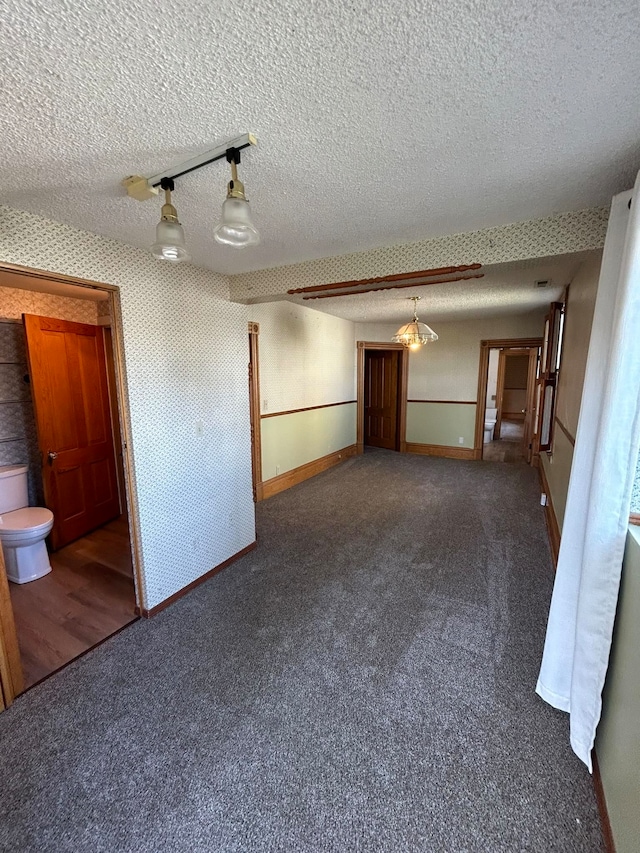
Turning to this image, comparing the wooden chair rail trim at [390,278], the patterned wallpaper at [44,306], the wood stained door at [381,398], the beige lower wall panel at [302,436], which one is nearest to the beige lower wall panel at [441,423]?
the wood stained door at [381,398]

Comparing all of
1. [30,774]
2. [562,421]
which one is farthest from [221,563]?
[562,421]

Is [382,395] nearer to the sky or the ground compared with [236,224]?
nearer to the ground

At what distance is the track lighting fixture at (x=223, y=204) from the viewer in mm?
1105

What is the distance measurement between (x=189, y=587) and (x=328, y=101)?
266 centimetres

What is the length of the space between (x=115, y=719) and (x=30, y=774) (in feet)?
0.95

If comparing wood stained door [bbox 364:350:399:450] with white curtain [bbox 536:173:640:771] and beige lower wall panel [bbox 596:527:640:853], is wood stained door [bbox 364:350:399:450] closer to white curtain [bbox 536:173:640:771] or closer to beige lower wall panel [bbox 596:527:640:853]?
white curtain [bbox 536:173:640:771]

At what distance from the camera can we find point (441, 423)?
6195mm

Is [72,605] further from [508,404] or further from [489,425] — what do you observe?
[508,404]

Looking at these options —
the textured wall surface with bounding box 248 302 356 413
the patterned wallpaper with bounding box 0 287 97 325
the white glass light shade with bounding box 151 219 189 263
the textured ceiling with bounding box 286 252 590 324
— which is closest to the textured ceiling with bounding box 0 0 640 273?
the white glass light shade with bounding box 151 219 189 263

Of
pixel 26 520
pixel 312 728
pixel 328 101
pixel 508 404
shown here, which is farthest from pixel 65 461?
pixel 508 404

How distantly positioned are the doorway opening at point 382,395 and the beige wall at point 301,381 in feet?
1.29

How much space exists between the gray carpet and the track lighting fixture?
1.90 metres

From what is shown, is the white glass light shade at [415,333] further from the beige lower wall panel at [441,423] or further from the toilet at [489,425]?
the toilet at [489,425]

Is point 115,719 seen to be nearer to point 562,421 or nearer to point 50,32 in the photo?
point 50,32
